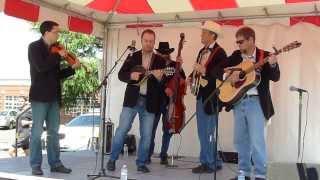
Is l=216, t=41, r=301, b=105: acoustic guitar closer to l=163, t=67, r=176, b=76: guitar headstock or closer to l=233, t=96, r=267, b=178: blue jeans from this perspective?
l=233, t=96, r=267, b=178: blue jeans

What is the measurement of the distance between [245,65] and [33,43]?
2.07 meters

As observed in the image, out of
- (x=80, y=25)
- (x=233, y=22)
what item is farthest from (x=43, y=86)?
(x=233, y=22)

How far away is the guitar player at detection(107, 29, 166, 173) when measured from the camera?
17.4 feet

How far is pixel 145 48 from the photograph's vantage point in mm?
5340

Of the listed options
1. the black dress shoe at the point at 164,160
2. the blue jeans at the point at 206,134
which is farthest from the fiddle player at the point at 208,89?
the black dress shoe at the point at 164,160

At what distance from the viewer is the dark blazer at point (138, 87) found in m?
5.29

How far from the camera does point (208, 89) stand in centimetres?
544

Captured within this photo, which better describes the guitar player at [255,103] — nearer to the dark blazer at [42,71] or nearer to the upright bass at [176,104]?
the upright bass at [176,104]

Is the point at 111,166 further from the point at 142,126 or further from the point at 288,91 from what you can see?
the point at 288,91

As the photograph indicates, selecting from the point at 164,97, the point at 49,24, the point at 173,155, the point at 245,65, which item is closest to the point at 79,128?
the point at 173,155

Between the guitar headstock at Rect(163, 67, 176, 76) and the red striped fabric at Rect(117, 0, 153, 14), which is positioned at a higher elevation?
the red striped fabric at Rect(117, 0, 153, 14)

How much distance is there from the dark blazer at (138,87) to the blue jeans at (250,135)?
98 cm

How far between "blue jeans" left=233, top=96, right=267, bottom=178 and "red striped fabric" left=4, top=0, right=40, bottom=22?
2807 mm

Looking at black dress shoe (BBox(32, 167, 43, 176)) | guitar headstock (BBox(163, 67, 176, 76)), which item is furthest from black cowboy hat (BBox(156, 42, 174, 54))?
black dress shoe (BBox(32, 167, 43, 176))
